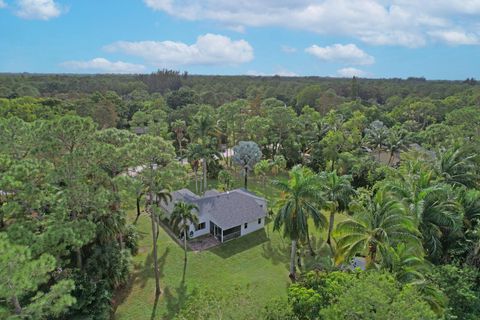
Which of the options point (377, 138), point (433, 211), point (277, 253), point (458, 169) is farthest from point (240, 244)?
point (377, 138)

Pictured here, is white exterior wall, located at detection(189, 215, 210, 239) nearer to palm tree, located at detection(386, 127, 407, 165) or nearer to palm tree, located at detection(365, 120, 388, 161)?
palm tree, located at detection(386, 127, 407, 165)

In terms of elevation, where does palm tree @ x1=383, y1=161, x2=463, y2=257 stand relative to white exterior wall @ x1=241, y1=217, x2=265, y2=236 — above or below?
above

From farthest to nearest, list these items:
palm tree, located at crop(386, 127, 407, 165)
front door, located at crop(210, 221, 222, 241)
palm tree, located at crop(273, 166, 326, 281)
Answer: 1. palm tree, located at crop(386, 127, 407, 165)
2. front door, located at crop(210, 221, 222, 241)
3. palm tree, located at crop(273, 166, 326, 281)

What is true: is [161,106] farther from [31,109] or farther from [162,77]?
[162,77]

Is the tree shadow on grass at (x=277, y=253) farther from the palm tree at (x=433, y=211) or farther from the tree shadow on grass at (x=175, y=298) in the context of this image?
the palm tree at (x=433, y=211)

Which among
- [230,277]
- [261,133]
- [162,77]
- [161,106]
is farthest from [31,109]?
[162,77]

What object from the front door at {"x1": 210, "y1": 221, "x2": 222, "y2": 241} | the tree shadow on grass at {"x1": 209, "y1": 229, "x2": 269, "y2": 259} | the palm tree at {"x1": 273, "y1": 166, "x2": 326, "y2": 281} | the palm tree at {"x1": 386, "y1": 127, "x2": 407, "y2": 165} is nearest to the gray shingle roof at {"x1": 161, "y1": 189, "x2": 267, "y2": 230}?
the front door at {"x1": 210, "y1": 221, "x2": 222, "y2": 241}

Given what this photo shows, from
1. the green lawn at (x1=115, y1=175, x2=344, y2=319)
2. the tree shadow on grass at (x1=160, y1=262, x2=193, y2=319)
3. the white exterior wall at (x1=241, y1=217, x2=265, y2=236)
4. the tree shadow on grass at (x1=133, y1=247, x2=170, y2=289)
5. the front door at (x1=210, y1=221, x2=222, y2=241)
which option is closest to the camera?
the tree shadow on grass at (x1=160, y1=262, x2=193, y2=319)

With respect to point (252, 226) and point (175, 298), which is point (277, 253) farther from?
point (175, 298)

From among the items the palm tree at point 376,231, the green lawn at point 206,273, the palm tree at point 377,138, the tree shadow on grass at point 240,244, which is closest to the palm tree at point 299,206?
the palm tree at point 376,231
